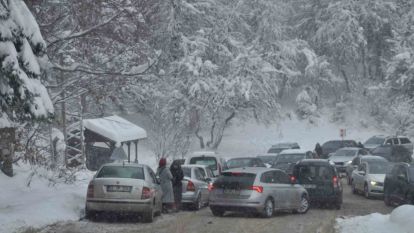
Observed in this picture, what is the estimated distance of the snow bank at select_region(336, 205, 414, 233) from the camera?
1480 cm

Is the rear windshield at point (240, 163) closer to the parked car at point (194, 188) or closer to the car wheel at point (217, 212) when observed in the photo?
the parked car at point (194, 188)

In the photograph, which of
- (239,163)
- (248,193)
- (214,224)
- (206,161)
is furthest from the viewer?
(239,163)

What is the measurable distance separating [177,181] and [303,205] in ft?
13.1

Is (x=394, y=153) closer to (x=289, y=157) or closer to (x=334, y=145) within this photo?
(x=334, y=145)

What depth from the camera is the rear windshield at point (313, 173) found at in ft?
79.1

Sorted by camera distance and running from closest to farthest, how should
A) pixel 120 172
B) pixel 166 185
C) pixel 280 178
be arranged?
pixel 120 172 → pixel 166 185 → pixel 280 178

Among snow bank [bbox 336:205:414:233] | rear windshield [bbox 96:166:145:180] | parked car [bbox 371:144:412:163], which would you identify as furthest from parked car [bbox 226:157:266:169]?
snow bank [bbox 336:205:414:233]

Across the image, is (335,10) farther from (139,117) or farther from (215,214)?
(215,214)

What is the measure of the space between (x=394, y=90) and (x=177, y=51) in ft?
55.0

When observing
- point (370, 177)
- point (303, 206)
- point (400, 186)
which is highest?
point (400, 186)

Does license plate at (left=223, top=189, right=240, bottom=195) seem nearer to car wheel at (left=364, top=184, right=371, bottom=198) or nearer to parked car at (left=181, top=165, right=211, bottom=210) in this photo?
parked car at (left=181, top=165, right=211, bottom=210)

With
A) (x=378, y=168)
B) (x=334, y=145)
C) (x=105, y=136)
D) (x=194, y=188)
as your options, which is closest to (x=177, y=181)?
(x=194, y=188)

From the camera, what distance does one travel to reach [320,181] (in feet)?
78.9

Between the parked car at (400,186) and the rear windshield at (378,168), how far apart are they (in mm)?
3697
